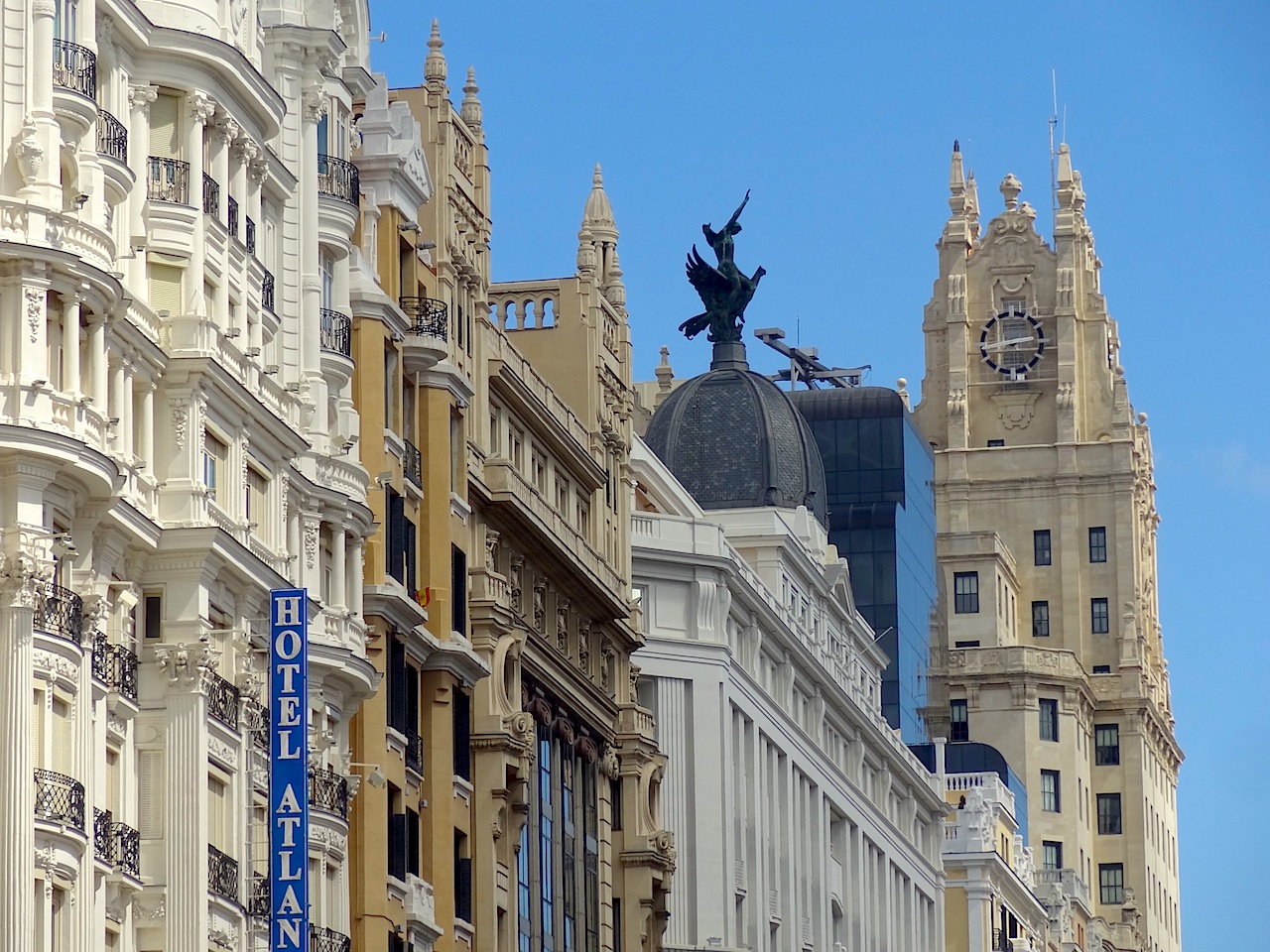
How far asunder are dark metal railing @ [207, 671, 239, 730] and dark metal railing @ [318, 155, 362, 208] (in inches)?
539

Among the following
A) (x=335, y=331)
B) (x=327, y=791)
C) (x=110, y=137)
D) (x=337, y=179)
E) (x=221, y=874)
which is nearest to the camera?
(x=110, y=137)

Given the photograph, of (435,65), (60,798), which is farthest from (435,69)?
(60,798)

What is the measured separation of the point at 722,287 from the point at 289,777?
69529 millimetres

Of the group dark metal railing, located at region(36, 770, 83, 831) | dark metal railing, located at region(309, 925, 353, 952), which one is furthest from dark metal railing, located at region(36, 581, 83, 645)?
dark metal railing, located at region(309, 925, 353, 952)

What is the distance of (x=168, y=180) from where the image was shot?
61000mm

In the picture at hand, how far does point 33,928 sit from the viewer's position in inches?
2020

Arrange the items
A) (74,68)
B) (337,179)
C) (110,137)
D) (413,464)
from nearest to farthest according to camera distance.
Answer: (74,68) → (110,137) → (337,179) → (413,464)

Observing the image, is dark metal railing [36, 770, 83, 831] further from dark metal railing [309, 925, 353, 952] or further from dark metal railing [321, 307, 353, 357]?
dark metal railing [321, 307, 353, 357]

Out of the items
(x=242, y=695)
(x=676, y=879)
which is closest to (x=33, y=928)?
(x=242, y=695)

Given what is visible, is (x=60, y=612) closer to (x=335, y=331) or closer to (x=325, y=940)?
(x=325, y=940)

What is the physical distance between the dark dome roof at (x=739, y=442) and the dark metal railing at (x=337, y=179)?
53.4 m

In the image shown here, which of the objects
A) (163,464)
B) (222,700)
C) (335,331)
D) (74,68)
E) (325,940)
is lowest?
(325,940)

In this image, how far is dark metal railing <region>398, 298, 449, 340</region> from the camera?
75625 mm

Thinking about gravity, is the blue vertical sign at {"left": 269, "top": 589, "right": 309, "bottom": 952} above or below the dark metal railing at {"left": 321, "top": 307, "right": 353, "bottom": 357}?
below
